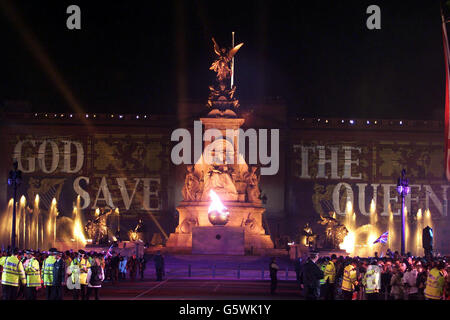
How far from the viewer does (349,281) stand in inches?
1112

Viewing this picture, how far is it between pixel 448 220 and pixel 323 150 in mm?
16210

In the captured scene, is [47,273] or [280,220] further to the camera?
[280,220]

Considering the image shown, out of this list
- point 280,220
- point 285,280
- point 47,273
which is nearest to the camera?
point 47,273

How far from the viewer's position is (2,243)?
7988 cm

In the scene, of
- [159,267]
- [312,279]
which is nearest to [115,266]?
[159,267]

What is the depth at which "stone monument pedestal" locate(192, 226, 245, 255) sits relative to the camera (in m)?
56.3

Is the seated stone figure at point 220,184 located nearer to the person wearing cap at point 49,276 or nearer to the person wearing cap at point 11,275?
the person wearing cap at point 49,276

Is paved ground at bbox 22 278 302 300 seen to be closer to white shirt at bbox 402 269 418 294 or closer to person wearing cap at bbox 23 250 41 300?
person wearing cap at bbox 23 250 41 300

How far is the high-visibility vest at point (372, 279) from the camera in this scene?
2744 centimetres

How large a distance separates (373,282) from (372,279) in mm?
96

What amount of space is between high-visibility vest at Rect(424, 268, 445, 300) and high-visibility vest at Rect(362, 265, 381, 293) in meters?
3.09

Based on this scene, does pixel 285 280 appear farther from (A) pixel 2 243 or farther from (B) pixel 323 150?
(B) pixel 323 150

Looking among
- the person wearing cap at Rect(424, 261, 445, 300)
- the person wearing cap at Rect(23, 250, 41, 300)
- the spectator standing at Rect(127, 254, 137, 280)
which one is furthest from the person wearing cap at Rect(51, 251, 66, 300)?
the spectator standing at Rect(127, 254, 137, 280)
